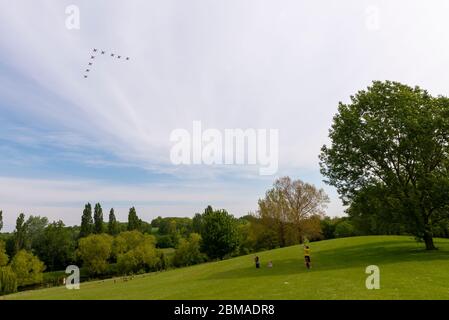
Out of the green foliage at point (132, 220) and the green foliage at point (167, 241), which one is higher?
the green foliage at point (132, 220)

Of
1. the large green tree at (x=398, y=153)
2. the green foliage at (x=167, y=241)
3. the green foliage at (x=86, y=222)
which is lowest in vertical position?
the green foliage at (x=167, y=241)

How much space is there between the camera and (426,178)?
40.4 meters

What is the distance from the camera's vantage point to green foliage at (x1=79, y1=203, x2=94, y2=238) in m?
135

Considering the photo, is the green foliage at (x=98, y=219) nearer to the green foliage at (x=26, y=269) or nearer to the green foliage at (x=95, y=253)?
the green foliage at (x=95, y=253)

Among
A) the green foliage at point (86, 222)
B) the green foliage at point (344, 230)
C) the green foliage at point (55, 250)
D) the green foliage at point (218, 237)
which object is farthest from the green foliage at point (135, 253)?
the green foliage at point (344, 230)

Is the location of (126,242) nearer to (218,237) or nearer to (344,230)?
(218,237)

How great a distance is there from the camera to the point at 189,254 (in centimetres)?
10275

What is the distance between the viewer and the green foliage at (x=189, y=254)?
10119 centimetres

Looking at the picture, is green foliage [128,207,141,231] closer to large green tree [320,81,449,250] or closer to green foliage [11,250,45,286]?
green foliage [11,250,45,286]

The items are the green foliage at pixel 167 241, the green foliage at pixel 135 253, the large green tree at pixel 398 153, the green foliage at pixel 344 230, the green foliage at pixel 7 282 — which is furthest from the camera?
the green foliage at pixel 167 241

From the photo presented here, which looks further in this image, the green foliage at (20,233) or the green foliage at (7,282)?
the green foliage at (20,233)

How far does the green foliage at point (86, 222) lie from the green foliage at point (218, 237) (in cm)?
6506

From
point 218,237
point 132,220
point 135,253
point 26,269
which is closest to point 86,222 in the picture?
point 132,220
